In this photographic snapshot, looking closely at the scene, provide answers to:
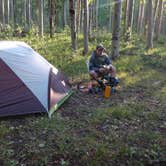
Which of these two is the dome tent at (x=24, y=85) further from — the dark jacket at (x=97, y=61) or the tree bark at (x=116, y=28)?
the tree bark at (x=116, y=28)

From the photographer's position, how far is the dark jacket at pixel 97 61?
9094 millimetres

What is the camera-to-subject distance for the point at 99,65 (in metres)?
9.16

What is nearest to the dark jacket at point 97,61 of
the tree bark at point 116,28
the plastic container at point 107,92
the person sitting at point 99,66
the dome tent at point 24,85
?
the person sitting at point 99,66

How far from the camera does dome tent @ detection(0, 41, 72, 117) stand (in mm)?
6664

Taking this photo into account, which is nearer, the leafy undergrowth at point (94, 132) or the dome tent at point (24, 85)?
the leafy undergrowth at point (94, 132)

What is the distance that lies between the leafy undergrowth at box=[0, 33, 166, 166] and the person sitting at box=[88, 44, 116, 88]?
0.60 m

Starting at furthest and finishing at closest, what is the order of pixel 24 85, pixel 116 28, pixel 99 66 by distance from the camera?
1. pixel 116 28
2. pixel 99 66
3. pixel 24 85

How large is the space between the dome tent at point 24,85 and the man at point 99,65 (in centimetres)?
160

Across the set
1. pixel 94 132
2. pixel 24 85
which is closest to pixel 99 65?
pixel 24 85

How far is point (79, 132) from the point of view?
608 cm

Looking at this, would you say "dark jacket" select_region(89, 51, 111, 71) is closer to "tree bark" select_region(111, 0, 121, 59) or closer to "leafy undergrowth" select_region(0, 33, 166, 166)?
"leafy undergrowth" select_region(0, 33, 166, 166)

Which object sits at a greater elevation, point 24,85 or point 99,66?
point 99,66

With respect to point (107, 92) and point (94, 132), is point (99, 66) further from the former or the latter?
point (94, 132)

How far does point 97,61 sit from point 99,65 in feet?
0.44
